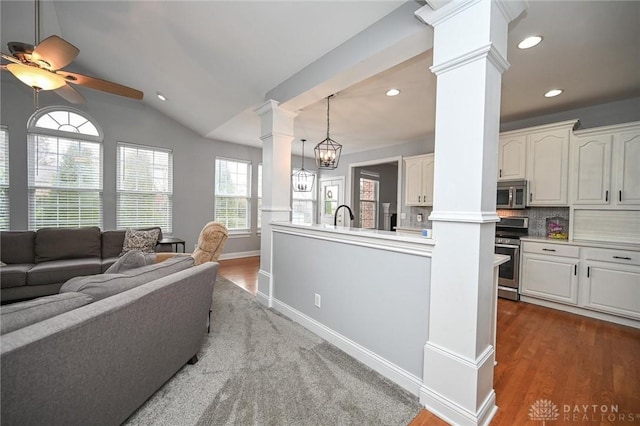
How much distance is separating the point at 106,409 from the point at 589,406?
285 cm

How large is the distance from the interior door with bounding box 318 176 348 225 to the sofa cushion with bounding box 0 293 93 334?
19.8ft

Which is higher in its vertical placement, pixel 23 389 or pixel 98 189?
pixel 98 189

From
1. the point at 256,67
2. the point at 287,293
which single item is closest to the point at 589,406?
the point at 287,293

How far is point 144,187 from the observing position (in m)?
5.05

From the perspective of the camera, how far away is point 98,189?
4551mm

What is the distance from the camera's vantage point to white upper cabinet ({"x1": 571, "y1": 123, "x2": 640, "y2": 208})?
116 inches

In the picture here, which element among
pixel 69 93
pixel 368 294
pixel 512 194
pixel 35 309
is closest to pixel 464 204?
pixel 368 294

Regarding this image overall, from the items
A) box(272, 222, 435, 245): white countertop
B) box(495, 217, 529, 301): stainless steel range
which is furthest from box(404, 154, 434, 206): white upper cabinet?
box(272, 222, 435, 245): white countertop

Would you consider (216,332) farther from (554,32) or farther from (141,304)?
(554,32)

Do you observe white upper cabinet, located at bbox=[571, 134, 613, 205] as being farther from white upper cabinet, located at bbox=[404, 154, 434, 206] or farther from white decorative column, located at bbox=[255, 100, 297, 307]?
white decorative column, located at bbox=[255, 100, 297, 307]

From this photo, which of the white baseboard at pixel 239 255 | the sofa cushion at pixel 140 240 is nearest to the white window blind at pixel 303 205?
the white baseboard at pixel 239 255

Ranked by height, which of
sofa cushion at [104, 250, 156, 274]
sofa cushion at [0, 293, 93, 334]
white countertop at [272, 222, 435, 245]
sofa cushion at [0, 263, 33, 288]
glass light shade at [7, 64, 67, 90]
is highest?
glass light shade at [7, 64, 67, 90]

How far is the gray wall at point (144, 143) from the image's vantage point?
3.88 meters

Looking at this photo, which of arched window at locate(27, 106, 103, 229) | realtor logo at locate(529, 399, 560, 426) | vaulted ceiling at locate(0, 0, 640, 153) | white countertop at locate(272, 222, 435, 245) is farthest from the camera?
arched window at locate(27, 106, 103, 229)
